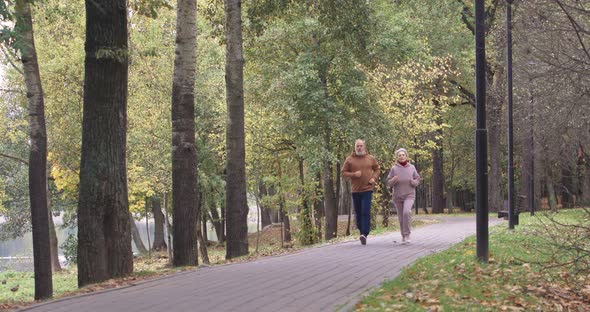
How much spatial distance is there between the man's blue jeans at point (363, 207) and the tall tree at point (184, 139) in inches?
133

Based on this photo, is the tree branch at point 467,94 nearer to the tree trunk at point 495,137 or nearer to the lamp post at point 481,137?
the tree trunk at point 495,137

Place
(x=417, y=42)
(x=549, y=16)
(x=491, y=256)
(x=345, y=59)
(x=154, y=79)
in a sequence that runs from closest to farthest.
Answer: (x=549, y=16)
(x=491, y=256)
(x=345, y=59)
(x=154, y=79)
(x=417, y=42)

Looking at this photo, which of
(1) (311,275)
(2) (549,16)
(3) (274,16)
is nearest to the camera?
(1) (311,275)

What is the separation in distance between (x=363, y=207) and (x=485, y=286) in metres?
6.34

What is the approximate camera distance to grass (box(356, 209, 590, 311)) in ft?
25.5

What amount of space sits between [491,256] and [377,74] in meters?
18.7

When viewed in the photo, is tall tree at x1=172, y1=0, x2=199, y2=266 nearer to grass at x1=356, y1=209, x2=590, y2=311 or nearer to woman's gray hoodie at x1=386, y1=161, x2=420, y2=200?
woman's gray hoodie at x1=386, y1=161, x2=420, y2=200

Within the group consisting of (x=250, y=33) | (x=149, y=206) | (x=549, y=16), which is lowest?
(x=149, y=206)

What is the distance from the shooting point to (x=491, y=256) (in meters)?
12.1

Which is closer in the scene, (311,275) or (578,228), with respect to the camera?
(578,228)

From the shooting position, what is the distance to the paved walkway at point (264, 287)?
7645 millimetres

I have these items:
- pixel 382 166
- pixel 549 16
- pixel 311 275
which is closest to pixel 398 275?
pixel 311 275

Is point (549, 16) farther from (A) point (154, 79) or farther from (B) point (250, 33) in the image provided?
(A) point (154, 79)

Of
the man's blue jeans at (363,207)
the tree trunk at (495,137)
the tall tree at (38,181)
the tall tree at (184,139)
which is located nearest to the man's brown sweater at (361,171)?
the man's blue jeans at (363,207)
